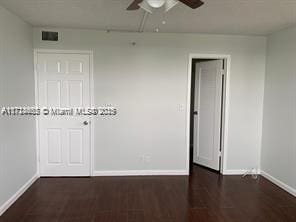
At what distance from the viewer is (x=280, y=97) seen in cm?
402

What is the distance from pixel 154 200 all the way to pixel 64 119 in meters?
2.05

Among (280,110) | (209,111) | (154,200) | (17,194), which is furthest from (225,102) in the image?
(17,194)

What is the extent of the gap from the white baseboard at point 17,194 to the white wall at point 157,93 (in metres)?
1.05

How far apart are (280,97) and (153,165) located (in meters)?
2.42

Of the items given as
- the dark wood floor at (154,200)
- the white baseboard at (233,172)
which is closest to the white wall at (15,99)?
the dark wood floor at (154,200)

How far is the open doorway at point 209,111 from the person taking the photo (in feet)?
14.9

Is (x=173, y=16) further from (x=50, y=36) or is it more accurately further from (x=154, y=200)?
(x=154, y=200)

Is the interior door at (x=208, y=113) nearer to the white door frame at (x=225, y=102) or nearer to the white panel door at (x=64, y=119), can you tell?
the white door frame at (x=225, y=102)

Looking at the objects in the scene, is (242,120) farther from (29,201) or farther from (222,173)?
(29,201)

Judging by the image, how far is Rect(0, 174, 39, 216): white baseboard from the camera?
3.11 meters

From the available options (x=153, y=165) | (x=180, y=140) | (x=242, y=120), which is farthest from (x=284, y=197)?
(x=153, y=165)

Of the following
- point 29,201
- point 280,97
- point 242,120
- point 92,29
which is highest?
point 92,29

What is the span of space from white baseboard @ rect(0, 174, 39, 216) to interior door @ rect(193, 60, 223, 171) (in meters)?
3.08

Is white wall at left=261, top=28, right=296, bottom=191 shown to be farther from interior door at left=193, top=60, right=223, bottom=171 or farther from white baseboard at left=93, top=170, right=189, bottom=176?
white baseboard at left=93, top=170, right=189, bottom=176
